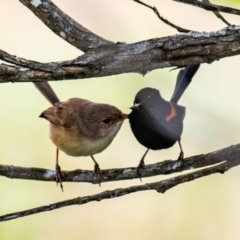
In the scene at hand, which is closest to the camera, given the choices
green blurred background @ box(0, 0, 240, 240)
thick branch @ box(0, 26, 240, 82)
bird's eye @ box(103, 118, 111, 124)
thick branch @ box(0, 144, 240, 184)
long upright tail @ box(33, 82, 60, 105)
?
thick branch @ box(0, 26, 240, 82)

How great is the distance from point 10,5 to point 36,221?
3.66 ft

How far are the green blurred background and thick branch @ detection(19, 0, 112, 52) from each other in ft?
1.29

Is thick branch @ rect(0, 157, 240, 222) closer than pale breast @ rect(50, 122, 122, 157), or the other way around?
thick branch @ rect(0, 157, 240, 222)

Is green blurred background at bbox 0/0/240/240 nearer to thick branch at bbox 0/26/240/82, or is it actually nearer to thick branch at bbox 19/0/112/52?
thick branch at bbox 19/0/112/52

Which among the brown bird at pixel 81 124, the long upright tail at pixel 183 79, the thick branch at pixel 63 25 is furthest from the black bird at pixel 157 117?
the brown bird at pixel 81 124

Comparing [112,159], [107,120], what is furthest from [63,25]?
[112,159]

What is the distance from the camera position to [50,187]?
6.87ft

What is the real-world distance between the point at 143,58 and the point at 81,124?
0.76 metres

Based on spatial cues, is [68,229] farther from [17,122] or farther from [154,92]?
[154,92]

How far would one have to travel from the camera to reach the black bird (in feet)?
2.95

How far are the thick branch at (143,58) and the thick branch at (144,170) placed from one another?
6.9 inches

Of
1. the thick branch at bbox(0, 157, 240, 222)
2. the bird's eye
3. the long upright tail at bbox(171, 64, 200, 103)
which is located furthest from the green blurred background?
the thick branch at bbox(0, 157, 240, 222)

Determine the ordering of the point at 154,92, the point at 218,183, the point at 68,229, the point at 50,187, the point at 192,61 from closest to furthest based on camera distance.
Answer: the point at 192,61 → the point at 154,92 → the point at 218,183 → the point at 68,229 → the point at 50,187

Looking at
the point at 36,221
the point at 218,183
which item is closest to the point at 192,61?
the point at 218,183
